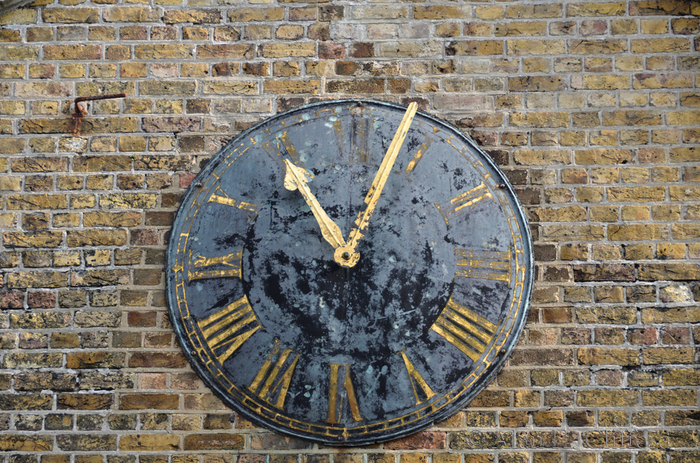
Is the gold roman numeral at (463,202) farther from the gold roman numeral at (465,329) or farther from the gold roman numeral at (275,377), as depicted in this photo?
the gold roman numeral at (275,377)

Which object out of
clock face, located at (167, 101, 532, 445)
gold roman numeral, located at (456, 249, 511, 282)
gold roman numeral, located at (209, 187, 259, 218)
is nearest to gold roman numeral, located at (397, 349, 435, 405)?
clock face, located at (167, 101, 532, 445)

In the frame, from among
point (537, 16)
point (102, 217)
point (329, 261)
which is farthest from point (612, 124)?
point (102, 217)

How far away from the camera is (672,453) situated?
2244 mm

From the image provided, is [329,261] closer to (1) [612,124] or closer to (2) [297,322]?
(2) [297,322]

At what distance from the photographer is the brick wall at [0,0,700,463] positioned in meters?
2.27

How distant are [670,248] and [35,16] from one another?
9.84ft

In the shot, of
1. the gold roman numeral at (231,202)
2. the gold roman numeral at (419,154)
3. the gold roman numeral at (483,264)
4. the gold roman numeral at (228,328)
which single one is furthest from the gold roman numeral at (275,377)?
the gold roman numeral at (419,154)

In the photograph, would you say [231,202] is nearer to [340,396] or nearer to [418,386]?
[340,396]

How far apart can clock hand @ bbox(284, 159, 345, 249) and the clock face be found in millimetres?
21

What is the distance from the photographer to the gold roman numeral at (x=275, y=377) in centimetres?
225

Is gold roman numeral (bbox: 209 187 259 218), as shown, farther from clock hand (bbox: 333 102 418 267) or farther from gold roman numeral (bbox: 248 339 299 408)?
gold roman numeral (bbox: 248 339 299 408)

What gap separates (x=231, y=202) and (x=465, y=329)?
112 cm

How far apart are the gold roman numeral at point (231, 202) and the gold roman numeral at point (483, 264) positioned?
0.88 metres


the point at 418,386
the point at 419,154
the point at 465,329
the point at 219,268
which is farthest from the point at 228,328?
the point at 419,154
